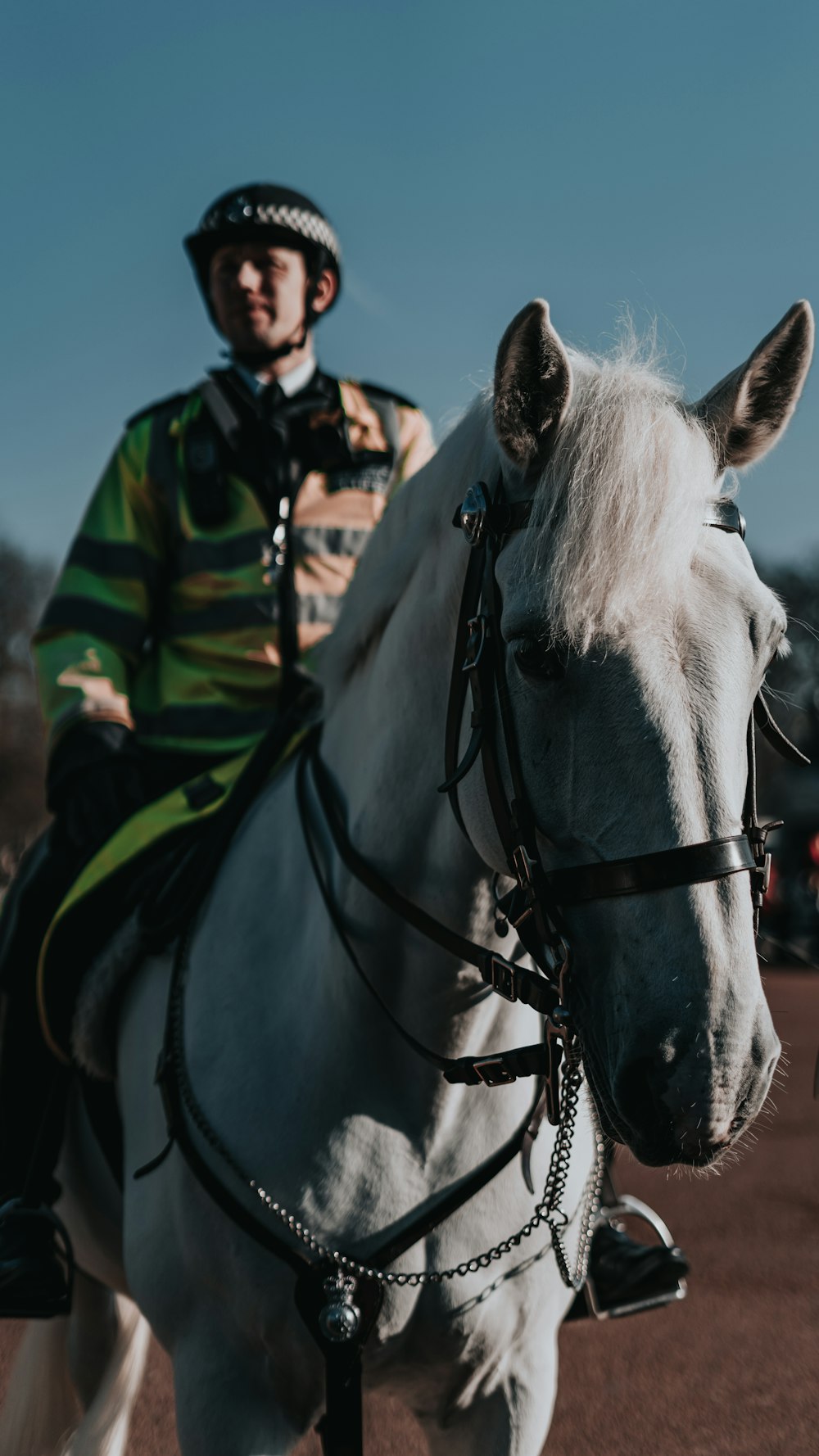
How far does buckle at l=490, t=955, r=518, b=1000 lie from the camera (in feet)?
6.49

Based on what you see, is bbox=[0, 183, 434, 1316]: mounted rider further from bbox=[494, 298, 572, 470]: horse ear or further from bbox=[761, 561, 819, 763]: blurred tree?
bbox=[761, 561, 819, 763]: blurred tree

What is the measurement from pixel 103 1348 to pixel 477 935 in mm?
2425

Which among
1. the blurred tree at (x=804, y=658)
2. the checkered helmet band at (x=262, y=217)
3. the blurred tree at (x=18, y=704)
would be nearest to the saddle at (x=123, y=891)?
the checkered helmet band at (x=262, y=217)

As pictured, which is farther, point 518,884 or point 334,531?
point 334,531

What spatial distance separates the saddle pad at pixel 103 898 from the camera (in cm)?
299

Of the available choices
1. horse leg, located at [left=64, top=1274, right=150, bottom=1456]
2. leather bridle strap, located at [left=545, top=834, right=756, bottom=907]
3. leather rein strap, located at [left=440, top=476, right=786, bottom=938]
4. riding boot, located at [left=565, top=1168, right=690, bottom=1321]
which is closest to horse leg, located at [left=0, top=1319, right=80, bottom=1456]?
horse leg, located at [left=64, top=1274, right=150, bottom=1456]

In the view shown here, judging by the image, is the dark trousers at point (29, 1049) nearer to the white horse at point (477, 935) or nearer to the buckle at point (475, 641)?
the white horse at point (477, 935)

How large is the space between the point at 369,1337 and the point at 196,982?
75cm

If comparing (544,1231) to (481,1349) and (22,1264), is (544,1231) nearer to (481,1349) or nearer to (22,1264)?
(481,1349)

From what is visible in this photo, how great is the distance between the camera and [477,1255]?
7.71 feet

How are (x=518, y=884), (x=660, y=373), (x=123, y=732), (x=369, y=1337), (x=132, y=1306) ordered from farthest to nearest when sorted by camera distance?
1. (x=132, y=1306)
2. (x=123, y=732)
3. (x=369, y=1337)
4. (x=660, y=373)
5. (x=518, y=884)

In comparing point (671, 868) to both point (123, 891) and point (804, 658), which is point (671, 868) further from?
point (804, 658)

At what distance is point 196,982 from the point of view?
8.57ft

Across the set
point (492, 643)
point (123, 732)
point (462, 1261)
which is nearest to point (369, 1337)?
point (462, 1261)
